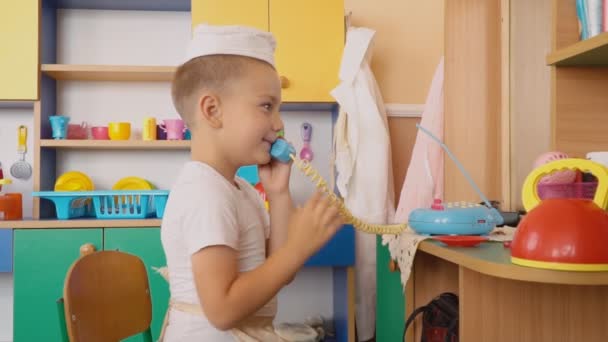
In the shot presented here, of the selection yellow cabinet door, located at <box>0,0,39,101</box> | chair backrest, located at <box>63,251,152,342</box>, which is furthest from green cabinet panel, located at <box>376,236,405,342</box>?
yellow cabinet door, located at <box>0,0,39,101</box>

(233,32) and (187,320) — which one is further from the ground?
(233,32)

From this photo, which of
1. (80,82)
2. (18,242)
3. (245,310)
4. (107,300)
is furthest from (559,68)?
(80,82)

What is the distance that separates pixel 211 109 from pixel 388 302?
1.05m

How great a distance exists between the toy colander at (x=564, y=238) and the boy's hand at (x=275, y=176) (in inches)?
16.7

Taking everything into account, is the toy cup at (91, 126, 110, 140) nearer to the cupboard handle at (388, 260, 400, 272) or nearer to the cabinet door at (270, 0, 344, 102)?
the cabinet door at (270, 0, 344, 102)

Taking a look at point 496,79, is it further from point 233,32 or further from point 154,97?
point 154,97

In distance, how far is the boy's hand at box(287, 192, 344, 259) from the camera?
2.96 feet

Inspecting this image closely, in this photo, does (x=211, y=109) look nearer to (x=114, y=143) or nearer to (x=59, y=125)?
(x=114, y=143)

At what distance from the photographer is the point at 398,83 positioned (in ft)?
9.34

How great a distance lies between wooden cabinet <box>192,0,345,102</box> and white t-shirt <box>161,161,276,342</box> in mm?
1564

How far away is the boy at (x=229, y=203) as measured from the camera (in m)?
0.88

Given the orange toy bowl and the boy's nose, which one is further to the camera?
the boy's nose

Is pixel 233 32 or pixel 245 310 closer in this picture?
pixel 245 310

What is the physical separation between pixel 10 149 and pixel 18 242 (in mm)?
667
